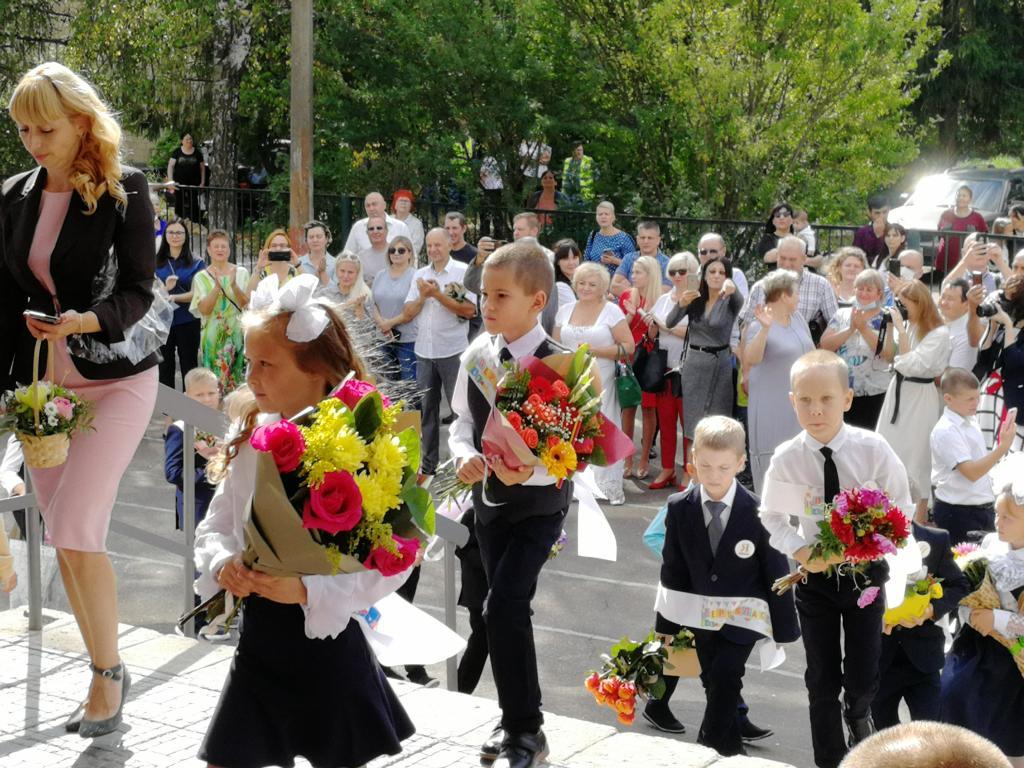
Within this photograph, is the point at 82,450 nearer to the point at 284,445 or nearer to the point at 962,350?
the point at 284,445

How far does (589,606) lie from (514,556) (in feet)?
13.5

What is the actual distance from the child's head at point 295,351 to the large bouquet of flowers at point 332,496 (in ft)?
0.62

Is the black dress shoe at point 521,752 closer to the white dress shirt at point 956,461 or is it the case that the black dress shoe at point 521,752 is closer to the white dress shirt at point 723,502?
the white dress shirt at point 723,502

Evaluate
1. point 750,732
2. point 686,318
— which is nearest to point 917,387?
point 686,318

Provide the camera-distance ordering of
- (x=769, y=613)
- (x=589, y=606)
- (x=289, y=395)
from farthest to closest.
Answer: (x=589, y=606)
(x=769, y=613)
(x=289, y=395)

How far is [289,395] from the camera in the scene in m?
4.01

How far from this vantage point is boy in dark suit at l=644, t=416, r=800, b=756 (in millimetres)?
6465

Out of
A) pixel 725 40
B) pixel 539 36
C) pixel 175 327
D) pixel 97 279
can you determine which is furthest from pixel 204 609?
pixel 539 36

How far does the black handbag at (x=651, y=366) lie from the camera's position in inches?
479

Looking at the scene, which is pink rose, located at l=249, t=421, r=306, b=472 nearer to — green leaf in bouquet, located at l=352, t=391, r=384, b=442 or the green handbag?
green leaf in bouquet, located at l=352, t=391, r=384, b=442

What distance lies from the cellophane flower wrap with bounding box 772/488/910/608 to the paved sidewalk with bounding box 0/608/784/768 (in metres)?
1.06

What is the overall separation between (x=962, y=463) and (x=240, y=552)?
6.33 metres

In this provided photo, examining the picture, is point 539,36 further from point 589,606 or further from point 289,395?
point 289,395

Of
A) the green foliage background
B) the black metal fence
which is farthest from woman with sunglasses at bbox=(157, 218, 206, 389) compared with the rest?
the green foliage background
